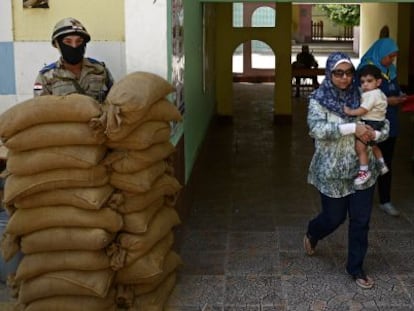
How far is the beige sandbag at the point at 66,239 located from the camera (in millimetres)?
4293

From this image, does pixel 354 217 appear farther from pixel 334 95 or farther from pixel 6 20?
pixel 6 20

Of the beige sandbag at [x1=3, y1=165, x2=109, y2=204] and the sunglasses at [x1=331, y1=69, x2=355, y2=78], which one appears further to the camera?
the sunglasses at [x1=331, y1=69, x2=355, y2=78]

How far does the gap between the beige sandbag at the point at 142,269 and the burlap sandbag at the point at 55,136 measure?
82 cm

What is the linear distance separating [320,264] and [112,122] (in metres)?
2.21

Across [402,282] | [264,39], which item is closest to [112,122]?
[402,282]

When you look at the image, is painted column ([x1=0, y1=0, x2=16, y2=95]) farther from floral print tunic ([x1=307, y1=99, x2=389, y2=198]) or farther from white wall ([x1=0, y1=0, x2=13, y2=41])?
floral print tunic ([x1=307, y1=99, x2=389, y2=198])

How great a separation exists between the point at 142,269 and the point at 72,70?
1.40 m

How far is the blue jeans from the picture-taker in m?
4.95

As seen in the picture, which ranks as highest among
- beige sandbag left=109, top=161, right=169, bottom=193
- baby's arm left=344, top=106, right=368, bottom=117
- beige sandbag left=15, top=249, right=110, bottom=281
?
baby's arm left=344, top=106, right=368, bottom=117

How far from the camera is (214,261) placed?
18.4ft

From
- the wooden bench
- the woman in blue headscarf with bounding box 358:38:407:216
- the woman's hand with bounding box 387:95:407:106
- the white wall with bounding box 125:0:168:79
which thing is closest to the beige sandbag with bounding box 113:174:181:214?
the white wall with bounding box 125:0:168:79

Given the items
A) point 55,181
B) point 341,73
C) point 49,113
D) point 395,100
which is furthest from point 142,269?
point 395,100

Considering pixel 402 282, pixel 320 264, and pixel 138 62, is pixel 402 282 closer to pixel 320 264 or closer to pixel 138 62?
pixel 320 264

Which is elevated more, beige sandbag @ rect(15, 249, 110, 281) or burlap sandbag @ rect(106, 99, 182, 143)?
burlap sandbag @ rect(106, 99, 182, 143)
